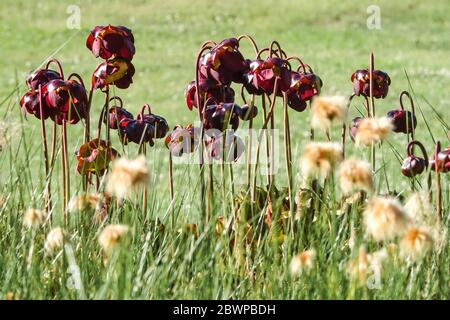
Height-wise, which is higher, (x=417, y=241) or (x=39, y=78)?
(x=39, y=78)

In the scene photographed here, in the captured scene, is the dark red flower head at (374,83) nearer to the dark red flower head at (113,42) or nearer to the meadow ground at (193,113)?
the meadow ground at (193,113)

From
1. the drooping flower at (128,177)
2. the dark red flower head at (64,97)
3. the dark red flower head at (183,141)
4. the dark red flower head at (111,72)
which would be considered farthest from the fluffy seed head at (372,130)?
the dark red flower head at (111,72)

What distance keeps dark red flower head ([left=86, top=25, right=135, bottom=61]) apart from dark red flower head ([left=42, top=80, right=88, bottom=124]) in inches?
5.8

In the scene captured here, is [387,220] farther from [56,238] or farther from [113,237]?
[56,238]

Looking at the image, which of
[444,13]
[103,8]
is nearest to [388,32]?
[444,13]

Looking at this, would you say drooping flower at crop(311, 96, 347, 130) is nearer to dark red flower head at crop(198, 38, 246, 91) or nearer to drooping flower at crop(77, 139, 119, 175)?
dark red flower head at crop(198, 38, 246, 91)

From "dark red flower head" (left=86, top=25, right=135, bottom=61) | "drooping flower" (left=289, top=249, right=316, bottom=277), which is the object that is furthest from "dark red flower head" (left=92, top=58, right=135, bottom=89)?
"drooping flower" (left=289, top=249, right=316, bottom=277)

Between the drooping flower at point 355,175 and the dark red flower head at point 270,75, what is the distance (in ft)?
2.89

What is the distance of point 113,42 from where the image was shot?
2.97m

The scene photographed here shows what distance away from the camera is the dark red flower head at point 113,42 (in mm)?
2957

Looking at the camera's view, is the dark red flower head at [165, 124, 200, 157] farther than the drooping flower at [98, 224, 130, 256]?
Yes

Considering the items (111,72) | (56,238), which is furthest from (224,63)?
(56,238)

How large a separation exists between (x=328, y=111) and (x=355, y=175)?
0.43 feet

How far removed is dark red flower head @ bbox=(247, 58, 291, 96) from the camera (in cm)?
283
